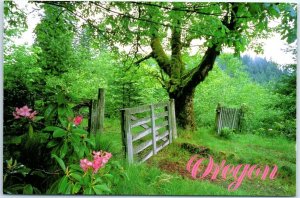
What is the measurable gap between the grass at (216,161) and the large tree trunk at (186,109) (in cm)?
9

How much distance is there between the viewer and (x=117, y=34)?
3.03 m

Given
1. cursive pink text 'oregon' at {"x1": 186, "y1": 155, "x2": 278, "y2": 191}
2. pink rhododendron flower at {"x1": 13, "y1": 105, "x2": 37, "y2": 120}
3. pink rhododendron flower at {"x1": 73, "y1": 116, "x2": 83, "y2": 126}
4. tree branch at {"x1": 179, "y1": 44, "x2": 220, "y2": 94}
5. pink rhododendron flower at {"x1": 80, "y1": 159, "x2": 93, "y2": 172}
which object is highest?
tree branch at {"x1": 179, "y1": 44, "x2": 220, "y2": 94}

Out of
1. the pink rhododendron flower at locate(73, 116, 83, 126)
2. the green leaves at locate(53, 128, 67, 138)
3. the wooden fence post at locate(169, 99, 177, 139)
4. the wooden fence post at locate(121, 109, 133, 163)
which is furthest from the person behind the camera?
the wooden fence post at locate(169, 99, 177, 139)

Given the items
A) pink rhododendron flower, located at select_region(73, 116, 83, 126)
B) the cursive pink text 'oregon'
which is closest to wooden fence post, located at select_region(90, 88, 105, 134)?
pink rhododendron flower, located at select_region(73, 116, 83, 126)

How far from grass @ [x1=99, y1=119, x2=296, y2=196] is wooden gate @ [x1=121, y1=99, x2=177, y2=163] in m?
0.06

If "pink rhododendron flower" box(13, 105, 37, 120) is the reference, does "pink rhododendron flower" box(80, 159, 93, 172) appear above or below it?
below

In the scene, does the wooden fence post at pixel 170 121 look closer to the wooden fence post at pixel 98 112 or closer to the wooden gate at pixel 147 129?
the wooden gate at pixel 147 129

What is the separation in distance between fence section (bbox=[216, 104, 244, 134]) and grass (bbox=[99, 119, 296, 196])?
0.23ft

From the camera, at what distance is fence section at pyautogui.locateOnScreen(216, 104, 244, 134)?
2.93 metres

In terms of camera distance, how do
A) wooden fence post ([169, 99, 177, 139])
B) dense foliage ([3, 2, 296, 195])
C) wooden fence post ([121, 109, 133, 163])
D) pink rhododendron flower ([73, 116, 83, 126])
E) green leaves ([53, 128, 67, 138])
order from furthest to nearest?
wooden fence post ([169, 99, 177, 139]), wooden fence post ([121, 109, 133, 163]), dense foliage ([3, 2, 296, 195]), pink rhododendron flower ([73, 116, 83, 126]), green leaves ([53, 128, 67, 138])

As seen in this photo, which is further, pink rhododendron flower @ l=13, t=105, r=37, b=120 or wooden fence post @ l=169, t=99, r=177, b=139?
wooden fence post @ l=169, t=99, r=177, b=139

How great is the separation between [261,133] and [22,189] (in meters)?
1.77

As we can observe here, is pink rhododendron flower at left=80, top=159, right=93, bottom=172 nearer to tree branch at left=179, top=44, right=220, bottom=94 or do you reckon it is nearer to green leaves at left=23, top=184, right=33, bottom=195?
green leaves at left=23, top=184, right=33, bottom=195

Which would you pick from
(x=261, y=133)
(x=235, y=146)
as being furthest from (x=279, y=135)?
(x=235, y=146)
